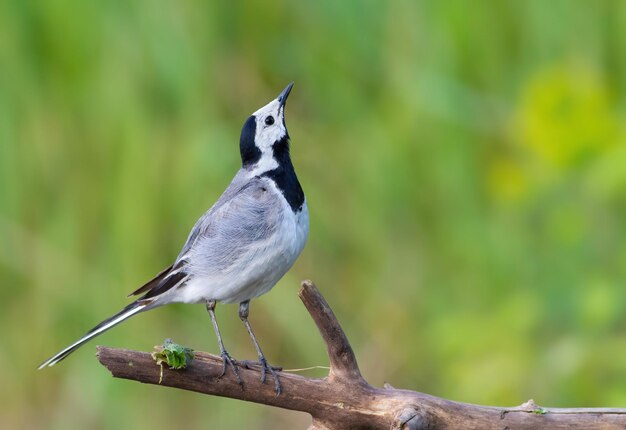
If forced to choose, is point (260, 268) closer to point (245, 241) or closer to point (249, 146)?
point (245, 241)

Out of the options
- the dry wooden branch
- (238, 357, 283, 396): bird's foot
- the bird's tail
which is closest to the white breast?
the bird's tail

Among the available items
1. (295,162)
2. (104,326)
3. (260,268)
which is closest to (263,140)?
(260,268)

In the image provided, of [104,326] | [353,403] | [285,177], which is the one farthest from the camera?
[285,177]

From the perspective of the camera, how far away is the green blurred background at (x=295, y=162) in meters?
5.80

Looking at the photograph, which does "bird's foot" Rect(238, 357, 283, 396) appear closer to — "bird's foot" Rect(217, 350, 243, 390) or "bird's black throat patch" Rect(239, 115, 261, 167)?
"bird's foot" Rect(217, 350, 243, 390)

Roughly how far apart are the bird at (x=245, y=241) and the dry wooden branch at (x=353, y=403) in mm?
432

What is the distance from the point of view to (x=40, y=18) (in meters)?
5.98

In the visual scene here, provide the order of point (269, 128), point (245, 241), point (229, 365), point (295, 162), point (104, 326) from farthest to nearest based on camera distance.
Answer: point (295, 162) → point (269, 128) → point (245, 241) → point (104, 326) → point (229, 365)

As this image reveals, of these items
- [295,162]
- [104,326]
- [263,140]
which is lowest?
[104,326]

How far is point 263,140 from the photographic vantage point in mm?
4016

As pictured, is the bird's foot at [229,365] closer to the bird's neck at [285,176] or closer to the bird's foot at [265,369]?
the bird's foot at [265,369]

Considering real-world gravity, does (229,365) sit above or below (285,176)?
below

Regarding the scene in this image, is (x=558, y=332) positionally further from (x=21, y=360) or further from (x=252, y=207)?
A: (x=21, y=360)

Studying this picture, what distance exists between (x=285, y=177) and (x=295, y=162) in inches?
81.4
